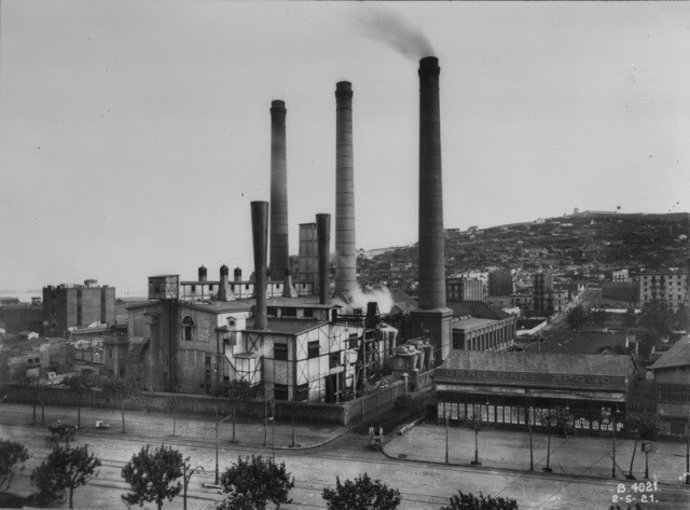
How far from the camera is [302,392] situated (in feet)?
130

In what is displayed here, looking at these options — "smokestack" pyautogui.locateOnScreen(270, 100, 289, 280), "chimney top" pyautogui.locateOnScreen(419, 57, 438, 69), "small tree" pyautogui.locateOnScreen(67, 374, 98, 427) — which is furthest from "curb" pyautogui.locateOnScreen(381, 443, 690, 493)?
"smokestack" pyautogui.locateOnScreen(270, 100, 289, 280)

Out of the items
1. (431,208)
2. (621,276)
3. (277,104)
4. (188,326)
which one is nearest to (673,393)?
(431,208)

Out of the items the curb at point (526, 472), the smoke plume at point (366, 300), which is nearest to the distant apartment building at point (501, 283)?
the smoke plume at point (366, 300)

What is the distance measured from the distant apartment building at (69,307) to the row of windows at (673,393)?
60.5 m

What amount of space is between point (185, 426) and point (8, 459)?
15751 mm

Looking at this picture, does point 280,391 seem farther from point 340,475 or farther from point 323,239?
point 323,239

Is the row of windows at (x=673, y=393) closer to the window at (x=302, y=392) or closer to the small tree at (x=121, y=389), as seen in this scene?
the window at (x=302, y=392)

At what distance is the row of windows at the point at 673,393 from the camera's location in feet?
109

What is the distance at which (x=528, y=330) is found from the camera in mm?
77375

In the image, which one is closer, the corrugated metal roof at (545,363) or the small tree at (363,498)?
the small tree at (363,498)

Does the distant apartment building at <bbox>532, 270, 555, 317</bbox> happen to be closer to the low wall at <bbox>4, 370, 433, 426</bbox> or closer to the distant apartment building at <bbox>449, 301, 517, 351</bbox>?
the distant apartment building at <bbox>449, 301, 517, 351</bbox>

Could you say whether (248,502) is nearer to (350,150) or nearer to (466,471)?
(466,471)

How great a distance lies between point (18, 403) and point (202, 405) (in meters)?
14.6

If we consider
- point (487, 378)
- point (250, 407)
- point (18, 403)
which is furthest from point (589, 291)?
point (18, 403)
